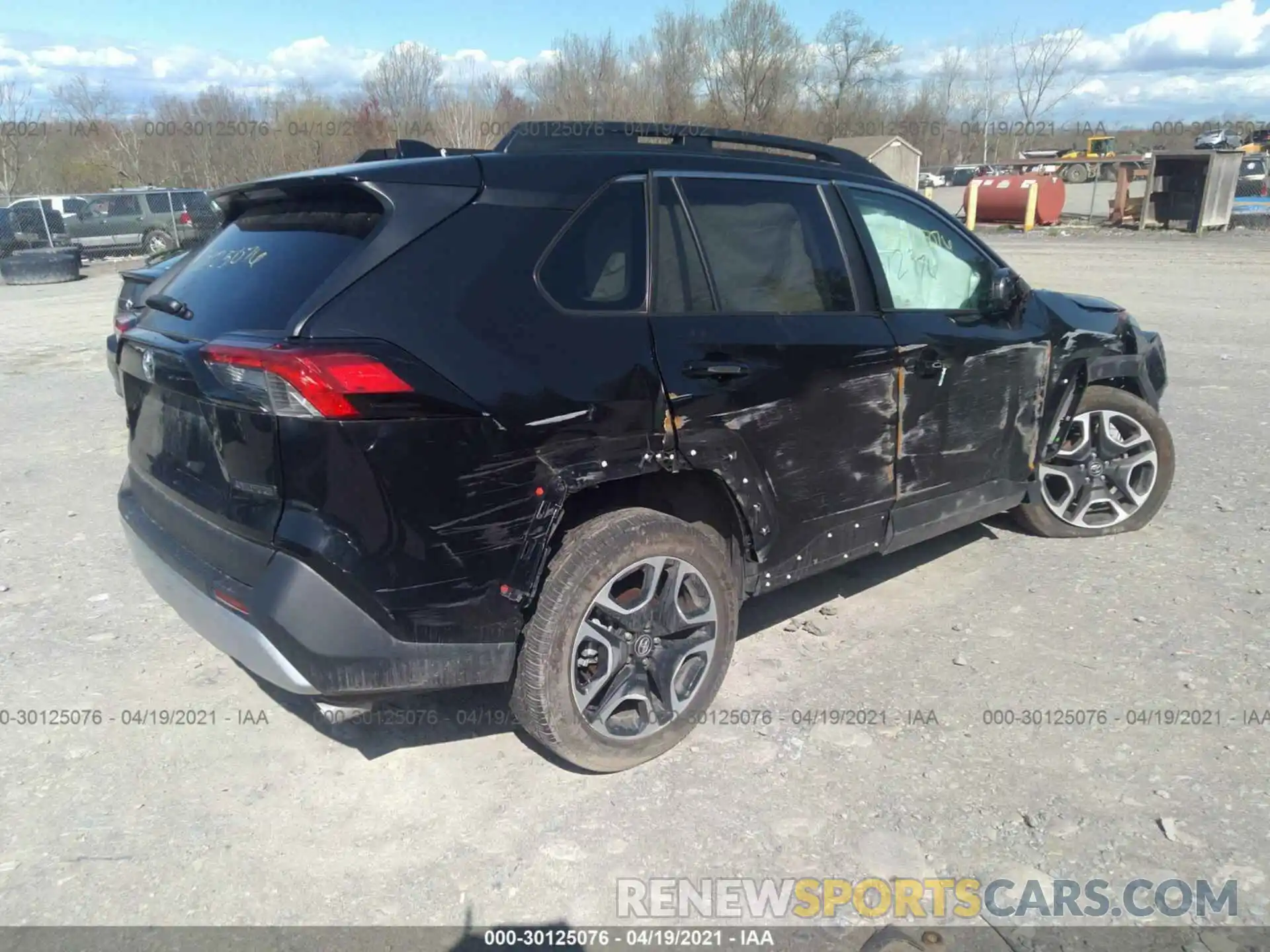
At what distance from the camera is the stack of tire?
20406 mm

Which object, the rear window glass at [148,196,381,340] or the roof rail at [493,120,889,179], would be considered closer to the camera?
the rear window glass at [148,196,381,340]

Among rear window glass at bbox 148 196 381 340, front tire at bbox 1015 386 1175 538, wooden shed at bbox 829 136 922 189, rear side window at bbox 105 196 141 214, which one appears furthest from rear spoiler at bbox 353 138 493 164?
wooden shed at bbox 829 136 922 189

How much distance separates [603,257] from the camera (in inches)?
115

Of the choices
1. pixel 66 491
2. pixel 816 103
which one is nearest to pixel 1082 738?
pixel 66 491

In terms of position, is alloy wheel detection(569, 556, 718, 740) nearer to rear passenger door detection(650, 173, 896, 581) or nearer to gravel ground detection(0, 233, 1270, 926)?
gravel ground detection(0, 233, 1270, 926)

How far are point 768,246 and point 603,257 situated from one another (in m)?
0.78

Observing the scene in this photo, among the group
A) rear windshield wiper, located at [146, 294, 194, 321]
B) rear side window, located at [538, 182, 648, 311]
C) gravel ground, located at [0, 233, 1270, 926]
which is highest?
rear side window, located at [538, 182, 648, 311]

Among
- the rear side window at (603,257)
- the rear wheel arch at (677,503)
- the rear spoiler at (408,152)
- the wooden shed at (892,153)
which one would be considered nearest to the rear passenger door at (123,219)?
the wooden shed at (892,153)

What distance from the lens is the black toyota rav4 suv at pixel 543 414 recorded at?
96.7 inches

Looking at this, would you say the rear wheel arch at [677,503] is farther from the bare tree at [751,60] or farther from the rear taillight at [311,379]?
the bare tree at [751,60]

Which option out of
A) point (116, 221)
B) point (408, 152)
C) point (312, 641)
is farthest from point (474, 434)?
point (116, 221)

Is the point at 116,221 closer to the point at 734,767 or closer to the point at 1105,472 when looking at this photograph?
the point at 1105,472

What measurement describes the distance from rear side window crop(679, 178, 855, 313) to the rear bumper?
4.95ft

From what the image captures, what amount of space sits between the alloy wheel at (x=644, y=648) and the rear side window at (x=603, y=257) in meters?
0.86
